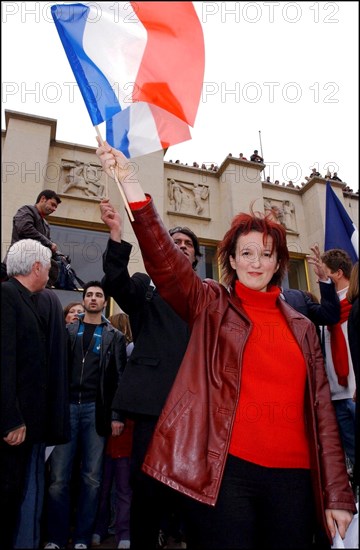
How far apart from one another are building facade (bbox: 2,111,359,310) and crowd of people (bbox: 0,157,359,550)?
561cm

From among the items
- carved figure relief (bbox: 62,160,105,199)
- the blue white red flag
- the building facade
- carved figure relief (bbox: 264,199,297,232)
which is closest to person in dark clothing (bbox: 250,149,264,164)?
the building facade

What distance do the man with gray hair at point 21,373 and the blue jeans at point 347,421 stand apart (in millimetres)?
2313

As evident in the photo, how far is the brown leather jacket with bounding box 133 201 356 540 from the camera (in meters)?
1.54

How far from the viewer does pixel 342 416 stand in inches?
135

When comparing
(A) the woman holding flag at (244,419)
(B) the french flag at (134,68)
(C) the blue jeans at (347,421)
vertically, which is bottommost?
(C) the blue jeans at (347,421)

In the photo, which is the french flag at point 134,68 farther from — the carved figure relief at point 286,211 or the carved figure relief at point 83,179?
the carved figure relief at point 286,211

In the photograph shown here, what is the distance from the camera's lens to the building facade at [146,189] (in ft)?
31.6

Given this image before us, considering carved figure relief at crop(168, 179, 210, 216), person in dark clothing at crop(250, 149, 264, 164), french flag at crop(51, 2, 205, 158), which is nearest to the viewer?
french flag at crop(51, 2, 205, 158)

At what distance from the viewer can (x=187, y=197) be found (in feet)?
37.3

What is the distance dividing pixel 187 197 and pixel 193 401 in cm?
1010

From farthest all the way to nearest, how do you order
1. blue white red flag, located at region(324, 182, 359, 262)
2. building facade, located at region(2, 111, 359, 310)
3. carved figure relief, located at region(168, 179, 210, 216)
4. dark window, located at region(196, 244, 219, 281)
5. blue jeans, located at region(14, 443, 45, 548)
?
carved figure relief, located at region(168, 179, 210, 216), dark window, located at region(196, 244, 219, 281), building facade, located at region(2, 111, 359, 310), blue white red flag, located at region(324, 182, 359, 262), blue jeans, located at region(14, 443, 45, 548)

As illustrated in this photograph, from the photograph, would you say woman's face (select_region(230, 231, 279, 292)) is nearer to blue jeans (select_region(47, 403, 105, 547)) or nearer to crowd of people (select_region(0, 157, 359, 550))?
crowd of people (select_region(0, 157, 359, 550))

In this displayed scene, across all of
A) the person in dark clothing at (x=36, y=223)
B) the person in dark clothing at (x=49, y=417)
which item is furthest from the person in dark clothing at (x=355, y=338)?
the person in dark clothing at (x=36, y=223)

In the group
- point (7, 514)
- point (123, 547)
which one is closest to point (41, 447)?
point (7, 514)
